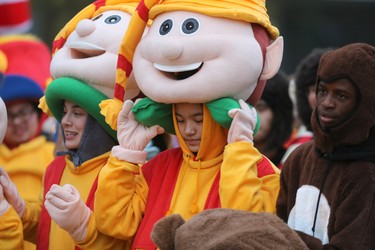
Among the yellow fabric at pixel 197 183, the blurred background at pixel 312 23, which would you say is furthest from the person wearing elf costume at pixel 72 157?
the blurred background at pixel 312 23

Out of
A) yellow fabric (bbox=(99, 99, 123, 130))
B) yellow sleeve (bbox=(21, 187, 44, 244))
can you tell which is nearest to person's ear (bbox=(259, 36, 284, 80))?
yellow fabric (bbox=(99, 99, 123, 130))

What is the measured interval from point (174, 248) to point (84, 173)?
65.5 inches

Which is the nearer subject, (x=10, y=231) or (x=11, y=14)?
(x=10, y=231)

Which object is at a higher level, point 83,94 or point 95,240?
point 83,94

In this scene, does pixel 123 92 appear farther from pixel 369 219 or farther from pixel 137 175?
pixel 369 219

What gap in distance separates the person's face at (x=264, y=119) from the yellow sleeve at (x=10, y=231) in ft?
7.19

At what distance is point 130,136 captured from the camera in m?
4.82

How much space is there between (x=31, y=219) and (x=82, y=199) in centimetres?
36

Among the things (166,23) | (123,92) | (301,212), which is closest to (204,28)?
(166,23)

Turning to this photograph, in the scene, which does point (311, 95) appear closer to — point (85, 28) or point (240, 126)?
point (85, 28)

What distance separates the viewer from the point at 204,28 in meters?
4.60

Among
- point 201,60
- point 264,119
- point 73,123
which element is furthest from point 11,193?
point 264,119

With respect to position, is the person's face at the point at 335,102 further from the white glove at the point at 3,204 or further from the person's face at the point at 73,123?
the white glove at the point at 3,204

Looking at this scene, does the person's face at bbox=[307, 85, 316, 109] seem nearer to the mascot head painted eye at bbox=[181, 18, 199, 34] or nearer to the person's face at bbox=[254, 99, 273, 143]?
the person's face at bbox=[254, 99, 273, 143]
